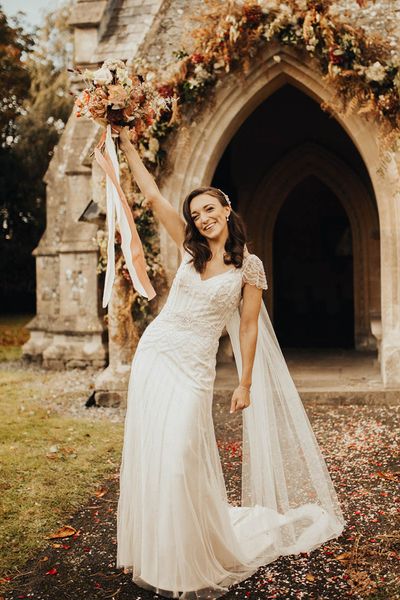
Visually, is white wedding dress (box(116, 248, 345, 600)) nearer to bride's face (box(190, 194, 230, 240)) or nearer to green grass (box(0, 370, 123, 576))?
bride's face (box(190, 194, 230, 240))

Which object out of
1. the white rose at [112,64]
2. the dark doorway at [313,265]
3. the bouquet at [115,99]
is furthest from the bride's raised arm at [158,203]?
the dark doorway at [313,265]

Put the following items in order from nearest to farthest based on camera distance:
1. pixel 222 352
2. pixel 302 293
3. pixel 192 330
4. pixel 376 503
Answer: pixel 192 330
pixel 376 503
pixel 222 352
pixel 302 293

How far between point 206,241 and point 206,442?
100cm

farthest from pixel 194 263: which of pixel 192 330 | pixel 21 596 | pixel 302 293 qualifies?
pixel 302 293

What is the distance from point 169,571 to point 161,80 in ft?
17.6

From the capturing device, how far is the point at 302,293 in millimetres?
14930

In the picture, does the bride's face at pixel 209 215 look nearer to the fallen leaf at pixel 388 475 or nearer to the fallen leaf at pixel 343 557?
the fallen leaf at pixel 343 557

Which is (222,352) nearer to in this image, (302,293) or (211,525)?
(302,293)

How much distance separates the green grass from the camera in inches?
162

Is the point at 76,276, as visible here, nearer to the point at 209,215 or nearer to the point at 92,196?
the point at 92,196

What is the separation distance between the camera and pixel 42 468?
5371 mm

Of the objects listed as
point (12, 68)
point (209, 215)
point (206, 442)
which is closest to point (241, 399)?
point (206, 442)

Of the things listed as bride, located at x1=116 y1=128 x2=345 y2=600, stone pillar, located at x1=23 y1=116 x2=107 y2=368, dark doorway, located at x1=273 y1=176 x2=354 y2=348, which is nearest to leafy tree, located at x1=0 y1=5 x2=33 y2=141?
stone pillar, located at x1=23 y1=116 x2=107 y2=368

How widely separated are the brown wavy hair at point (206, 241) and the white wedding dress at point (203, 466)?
0.20 ft
